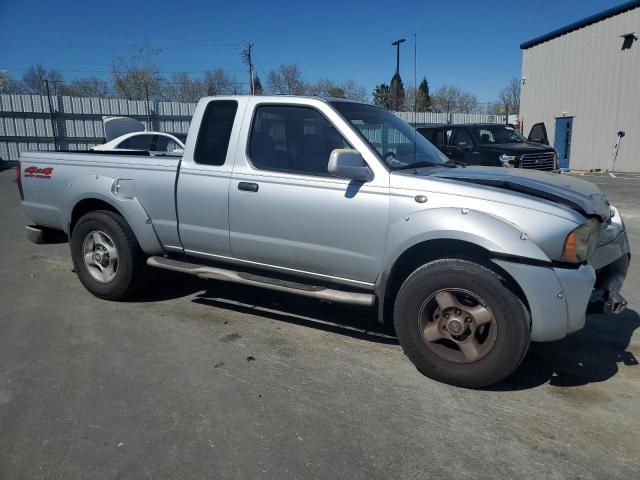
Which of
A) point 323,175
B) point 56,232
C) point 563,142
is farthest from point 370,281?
point 563,142

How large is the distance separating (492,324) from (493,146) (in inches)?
345

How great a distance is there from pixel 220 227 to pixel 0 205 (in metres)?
11.0

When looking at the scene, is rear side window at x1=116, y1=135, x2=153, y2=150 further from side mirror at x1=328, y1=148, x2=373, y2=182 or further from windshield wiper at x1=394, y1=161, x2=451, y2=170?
side mirror at x1=328, y1=148, x2=373, y2=182

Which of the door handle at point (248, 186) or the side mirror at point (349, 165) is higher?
the side mirror at point (349, 165)

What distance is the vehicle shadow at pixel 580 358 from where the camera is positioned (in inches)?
139

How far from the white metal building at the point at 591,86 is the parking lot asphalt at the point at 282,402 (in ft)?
61.3

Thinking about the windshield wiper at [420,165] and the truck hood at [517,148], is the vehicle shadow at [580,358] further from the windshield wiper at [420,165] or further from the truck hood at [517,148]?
the truck hood at [517,148]

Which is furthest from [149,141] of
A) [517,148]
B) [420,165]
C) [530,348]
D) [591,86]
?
[591,86]

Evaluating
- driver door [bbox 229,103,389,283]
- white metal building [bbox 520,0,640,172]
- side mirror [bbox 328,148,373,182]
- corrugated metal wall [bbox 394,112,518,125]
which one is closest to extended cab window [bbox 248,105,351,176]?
driver door [bbox 229,103,389,283]

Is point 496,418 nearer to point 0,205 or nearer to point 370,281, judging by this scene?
point 370,281

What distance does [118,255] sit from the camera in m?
4.92

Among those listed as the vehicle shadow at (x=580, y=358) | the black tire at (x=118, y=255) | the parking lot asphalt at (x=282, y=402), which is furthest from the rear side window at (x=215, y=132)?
the vehicle shadow at (x=580, y=358)

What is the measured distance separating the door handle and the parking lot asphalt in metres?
1.24

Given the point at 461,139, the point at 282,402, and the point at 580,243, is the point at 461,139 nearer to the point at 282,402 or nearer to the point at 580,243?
the point at 580,243
